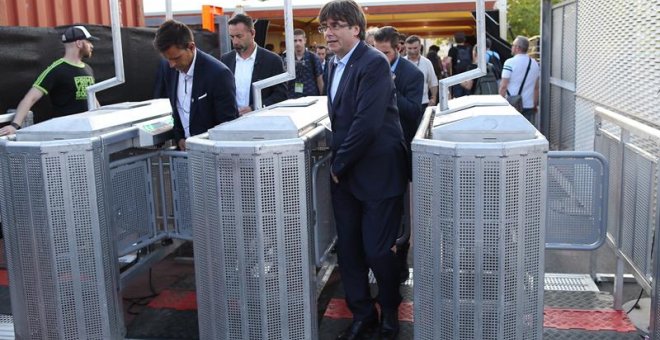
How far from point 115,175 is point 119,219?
0.86 ft

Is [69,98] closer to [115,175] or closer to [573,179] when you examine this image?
[115,175]

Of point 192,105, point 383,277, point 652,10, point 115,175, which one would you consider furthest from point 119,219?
point 652,10

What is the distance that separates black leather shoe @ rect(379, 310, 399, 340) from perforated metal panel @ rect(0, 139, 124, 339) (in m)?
1.49

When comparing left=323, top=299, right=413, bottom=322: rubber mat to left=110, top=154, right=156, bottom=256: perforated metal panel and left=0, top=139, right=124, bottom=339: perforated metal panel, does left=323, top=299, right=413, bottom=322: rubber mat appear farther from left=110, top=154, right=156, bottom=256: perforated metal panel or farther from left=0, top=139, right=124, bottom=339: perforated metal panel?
left=0, top=139, right=124, bottom=339: perforated metal panel

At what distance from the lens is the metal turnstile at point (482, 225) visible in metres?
2.82

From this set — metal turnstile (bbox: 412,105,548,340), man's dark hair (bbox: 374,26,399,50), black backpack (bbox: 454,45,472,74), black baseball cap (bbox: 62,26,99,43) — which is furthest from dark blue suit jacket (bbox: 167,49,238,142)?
black backpack (bbox: 454,45,472,74)

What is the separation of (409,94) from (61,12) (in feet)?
17.0

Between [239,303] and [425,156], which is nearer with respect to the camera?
[425,156]

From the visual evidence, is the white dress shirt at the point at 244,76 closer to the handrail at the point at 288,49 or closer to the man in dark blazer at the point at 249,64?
the man in dark blazer at the point at 249,64

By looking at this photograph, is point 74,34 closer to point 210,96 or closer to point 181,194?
point 210,96

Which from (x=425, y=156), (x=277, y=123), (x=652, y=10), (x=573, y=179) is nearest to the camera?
(x=425, y=156)

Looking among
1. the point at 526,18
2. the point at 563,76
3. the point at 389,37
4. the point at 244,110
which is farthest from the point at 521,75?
the point at 526,18

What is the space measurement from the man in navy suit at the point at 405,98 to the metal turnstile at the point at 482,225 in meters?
1.45

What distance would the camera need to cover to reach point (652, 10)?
15.1ft
